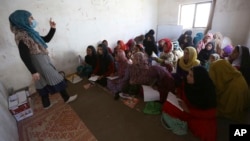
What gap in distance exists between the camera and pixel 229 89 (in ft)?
5.38

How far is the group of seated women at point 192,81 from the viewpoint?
4.86ft

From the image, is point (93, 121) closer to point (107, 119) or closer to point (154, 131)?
point (107, 119)

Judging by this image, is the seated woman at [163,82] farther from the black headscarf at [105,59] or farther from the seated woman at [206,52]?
the seated woman at [206,52]

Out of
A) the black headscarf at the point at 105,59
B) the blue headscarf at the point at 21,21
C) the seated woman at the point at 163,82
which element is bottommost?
the seated woman at the point at 163,82

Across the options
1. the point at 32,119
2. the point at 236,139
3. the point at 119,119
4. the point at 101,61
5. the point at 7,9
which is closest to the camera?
the point at 236,139

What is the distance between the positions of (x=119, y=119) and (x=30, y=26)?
1.68m

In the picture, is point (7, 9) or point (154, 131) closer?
point (154, 131)

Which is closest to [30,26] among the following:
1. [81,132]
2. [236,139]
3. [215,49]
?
[81,132]

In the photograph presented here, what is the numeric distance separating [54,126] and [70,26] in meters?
2.29

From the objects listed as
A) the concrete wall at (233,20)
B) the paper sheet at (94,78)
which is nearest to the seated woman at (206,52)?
the concrete wall at (233,20)

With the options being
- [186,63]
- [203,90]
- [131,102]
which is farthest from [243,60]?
[131,102]

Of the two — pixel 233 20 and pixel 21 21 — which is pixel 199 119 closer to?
pixel 21 21

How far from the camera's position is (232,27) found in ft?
12.1

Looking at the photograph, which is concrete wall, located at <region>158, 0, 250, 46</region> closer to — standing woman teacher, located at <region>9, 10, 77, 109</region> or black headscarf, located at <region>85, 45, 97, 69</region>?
black headscarf, located at <region>85, 45, 97, 69</region>
